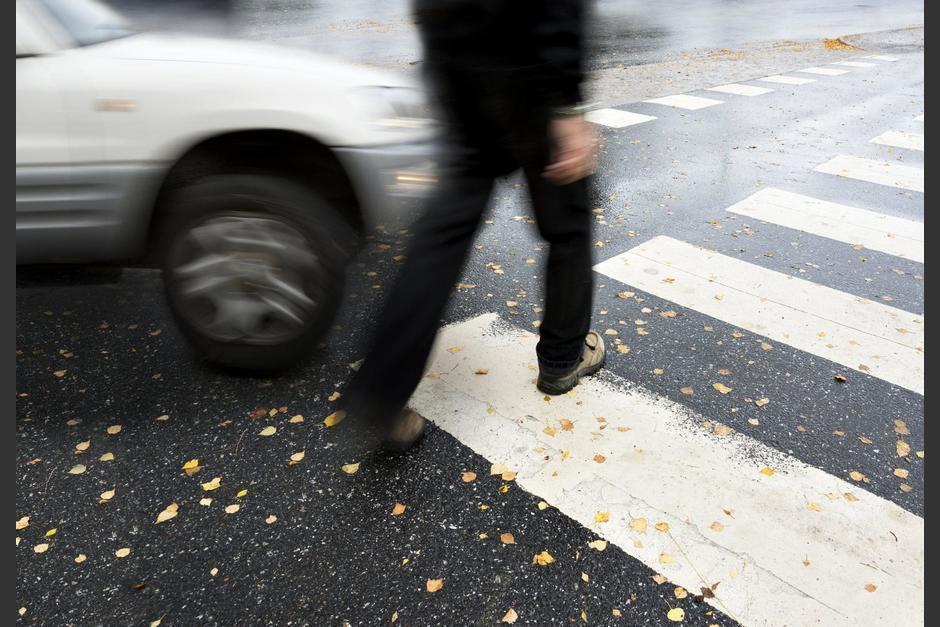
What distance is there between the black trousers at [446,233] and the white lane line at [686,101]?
740cm

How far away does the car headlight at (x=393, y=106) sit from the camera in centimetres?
328

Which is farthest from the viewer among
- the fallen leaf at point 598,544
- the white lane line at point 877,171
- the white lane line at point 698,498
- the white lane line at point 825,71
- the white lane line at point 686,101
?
the white lane line at point 825,71

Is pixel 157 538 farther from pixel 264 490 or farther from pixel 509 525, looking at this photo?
pixel 509 525

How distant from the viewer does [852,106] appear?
376 inches

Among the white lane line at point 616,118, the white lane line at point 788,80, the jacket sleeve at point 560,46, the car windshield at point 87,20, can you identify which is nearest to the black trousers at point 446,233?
the jacket sleeve at point 560,46

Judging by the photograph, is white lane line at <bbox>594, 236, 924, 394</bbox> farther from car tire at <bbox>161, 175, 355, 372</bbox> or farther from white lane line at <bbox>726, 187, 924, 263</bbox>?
car tire at <bbox>161, 175, 355, 372</bbox>

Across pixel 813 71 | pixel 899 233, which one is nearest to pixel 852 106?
pixel 813 71

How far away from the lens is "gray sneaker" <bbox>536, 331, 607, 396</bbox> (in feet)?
11.1

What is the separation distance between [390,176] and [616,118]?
6202 millimetres

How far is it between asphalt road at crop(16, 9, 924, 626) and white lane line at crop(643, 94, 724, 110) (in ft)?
16.0

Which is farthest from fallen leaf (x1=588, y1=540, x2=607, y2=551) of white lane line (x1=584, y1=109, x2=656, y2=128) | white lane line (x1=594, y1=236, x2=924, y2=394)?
white lane line (x1=584, y1=109, x2=656, y2=128)

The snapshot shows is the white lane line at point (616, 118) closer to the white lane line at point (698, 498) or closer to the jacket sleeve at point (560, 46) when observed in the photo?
the white lane line at point (698, 498)

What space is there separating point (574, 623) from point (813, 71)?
12.3 meters

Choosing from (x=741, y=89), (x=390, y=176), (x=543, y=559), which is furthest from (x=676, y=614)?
(x=741, y=89)
